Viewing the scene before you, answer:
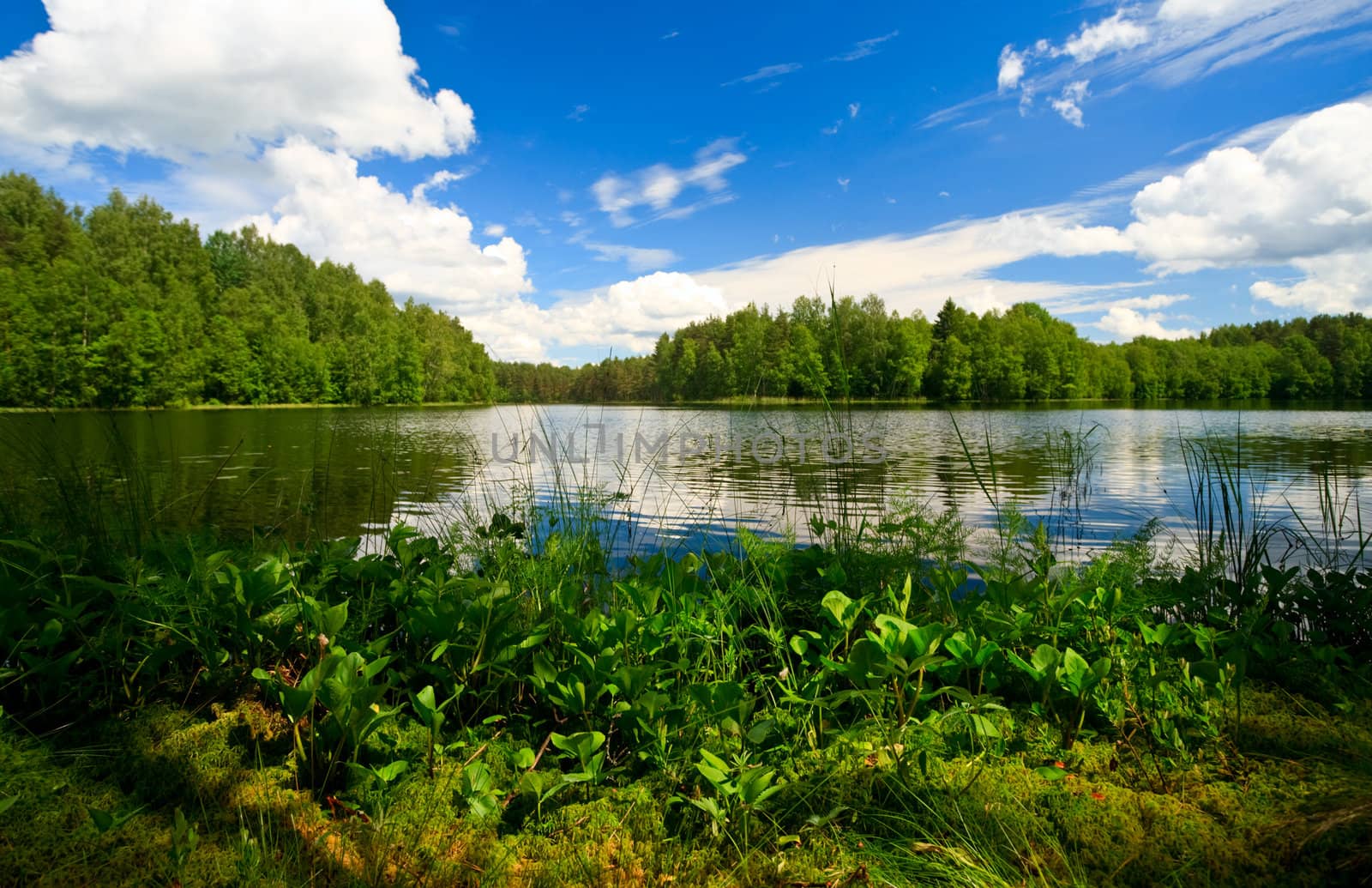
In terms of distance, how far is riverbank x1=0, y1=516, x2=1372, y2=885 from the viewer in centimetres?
133

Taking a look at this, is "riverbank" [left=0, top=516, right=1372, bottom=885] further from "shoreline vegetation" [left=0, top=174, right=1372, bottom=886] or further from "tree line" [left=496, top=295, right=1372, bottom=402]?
"tree line" [left=496, top=295, right=1372, bottom=402]

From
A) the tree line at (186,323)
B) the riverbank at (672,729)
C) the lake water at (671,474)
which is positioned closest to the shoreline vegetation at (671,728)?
the riverbank at (672,729)

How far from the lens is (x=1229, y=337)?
71.6 metres

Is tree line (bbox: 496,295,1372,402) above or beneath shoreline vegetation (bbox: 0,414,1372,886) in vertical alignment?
above

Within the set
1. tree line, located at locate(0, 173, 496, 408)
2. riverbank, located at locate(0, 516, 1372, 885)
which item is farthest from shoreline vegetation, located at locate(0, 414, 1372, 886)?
tree line, located at locate(0, 173, 496, 408)

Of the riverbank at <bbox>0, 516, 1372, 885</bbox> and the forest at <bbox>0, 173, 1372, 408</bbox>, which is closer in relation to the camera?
the riverbank at <bbox>0, 516, 1372, 885</bbox>

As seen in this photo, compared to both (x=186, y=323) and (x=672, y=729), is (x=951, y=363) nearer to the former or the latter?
(x=672, y=729)

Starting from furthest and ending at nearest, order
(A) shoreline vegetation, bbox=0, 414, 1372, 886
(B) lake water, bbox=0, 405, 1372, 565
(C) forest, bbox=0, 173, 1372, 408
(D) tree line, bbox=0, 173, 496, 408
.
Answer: (D) tree line, bbox=0, 173, 496, 408
(C) forest, bbox=0, 173, 1372, 408
(B) lake water, bbox=0, 405, 1372, 565
(A) shoreline vegetation, bbox=0, 414, 1372, 886

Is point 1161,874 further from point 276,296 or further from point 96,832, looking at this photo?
point 276,296

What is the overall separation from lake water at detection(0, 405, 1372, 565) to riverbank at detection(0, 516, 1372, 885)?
2.10ft

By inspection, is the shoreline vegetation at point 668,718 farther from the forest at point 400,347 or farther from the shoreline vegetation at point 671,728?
the forest at point 400,347

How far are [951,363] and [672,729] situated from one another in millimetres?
17600

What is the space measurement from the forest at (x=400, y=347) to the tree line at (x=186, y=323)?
102mm

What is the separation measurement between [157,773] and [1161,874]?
2423 mm
